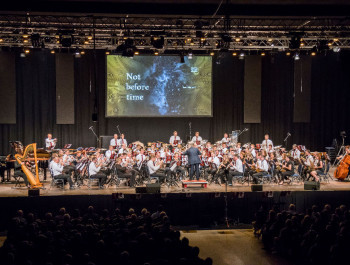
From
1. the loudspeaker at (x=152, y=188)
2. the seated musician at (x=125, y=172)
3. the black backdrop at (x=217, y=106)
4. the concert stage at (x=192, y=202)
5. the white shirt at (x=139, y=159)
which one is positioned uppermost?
the black backdrop at (x=217, y=106)

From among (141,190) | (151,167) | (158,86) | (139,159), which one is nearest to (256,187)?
(141,190)

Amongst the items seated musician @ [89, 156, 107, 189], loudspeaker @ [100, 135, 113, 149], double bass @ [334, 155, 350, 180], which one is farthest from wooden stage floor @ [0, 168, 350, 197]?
loudspeaker @ [100, 135, 113, 149]

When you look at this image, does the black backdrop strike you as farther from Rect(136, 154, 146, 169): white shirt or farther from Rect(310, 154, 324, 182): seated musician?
Rect(310, 154, 324, 182): seated musician

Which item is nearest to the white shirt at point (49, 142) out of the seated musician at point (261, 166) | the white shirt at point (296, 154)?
the seated musician at point (261, 166)

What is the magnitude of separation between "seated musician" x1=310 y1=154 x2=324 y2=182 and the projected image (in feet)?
20.2

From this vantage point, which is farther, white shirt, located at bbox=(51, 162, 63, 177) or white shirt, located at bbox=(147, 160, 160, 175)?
white shirt, located at bbox=(147, 160, 160, 175)

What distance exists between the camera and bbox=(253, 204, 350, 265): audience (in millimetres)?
6805

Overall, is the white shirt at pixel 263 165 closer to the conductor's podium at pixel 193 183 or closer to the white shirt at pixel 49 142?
the conductor's podium at pixel 193 183

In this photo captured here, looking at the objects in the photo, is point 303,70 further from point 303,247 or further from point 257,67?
point 303,247

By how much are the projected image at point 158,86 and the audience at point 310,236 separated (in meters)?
10.2

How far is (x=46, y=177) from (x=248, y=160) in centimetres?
785

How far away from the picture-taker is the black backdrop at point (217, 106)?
62.9 ft

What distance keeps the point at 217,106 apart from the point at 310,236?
13310 millimetres

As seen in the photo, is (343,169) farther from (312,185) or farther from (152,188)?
(152,188)
